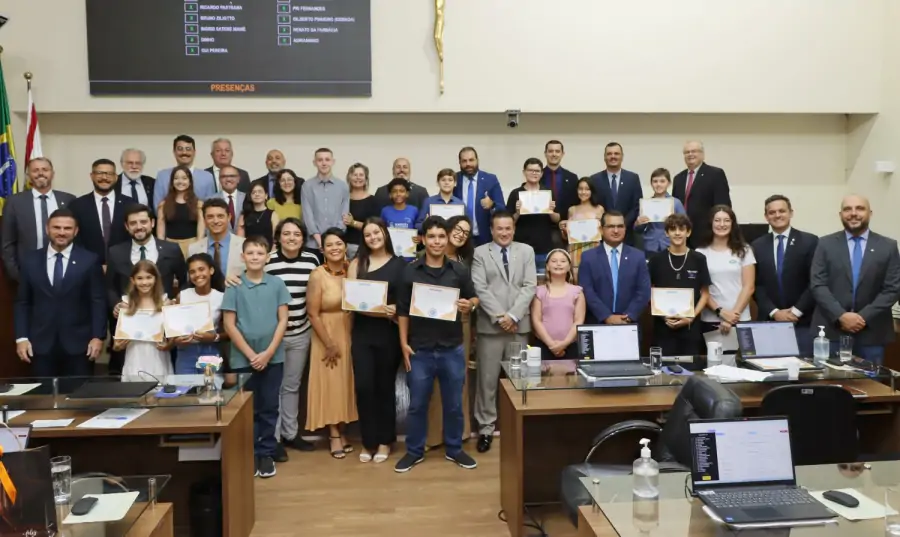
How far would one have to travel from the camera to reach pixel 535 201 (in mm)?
6168

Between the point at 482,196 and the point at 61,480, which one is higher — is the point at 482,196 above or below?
above

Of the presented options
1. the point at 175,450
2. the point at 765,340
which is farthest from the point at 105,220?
the point at 765,340

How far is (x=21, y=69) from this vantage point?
7.32 meters

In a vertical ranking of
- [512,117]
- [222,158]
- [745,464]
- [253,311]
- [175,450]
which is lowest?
[175,450]

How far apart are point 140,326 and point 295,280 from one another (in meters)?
1.08

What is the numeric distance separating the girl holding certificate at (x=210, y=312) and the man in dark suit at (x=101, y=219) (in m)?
1.33

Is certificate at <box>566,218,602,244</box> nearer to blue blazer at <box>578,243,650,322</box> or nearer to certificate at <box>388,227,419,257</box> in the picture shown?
blue blazer at <box>578,243,650,322</box>

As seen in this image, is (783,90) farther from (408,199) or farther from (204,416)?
(204,416)

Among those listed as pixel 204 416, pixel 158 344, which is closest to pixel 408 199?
pixel 158 344

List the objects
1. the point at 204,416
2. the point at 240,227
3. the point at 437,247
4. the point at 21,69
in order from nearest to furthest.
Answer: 1. the point at 204,416
2. the point at 437,247
3. the point at 240,227
4. the point at 21,69

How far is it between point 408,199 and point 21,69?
4180 millimetres

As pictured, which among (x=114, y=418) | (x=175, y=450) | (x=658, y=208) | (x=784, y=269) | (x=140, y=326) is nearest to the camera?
(x=114, y=418)

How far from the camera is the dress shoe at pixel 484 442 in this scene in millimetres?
5258

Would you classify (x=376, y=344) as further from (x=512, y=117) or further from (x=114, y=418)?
(x=512, y=117)
